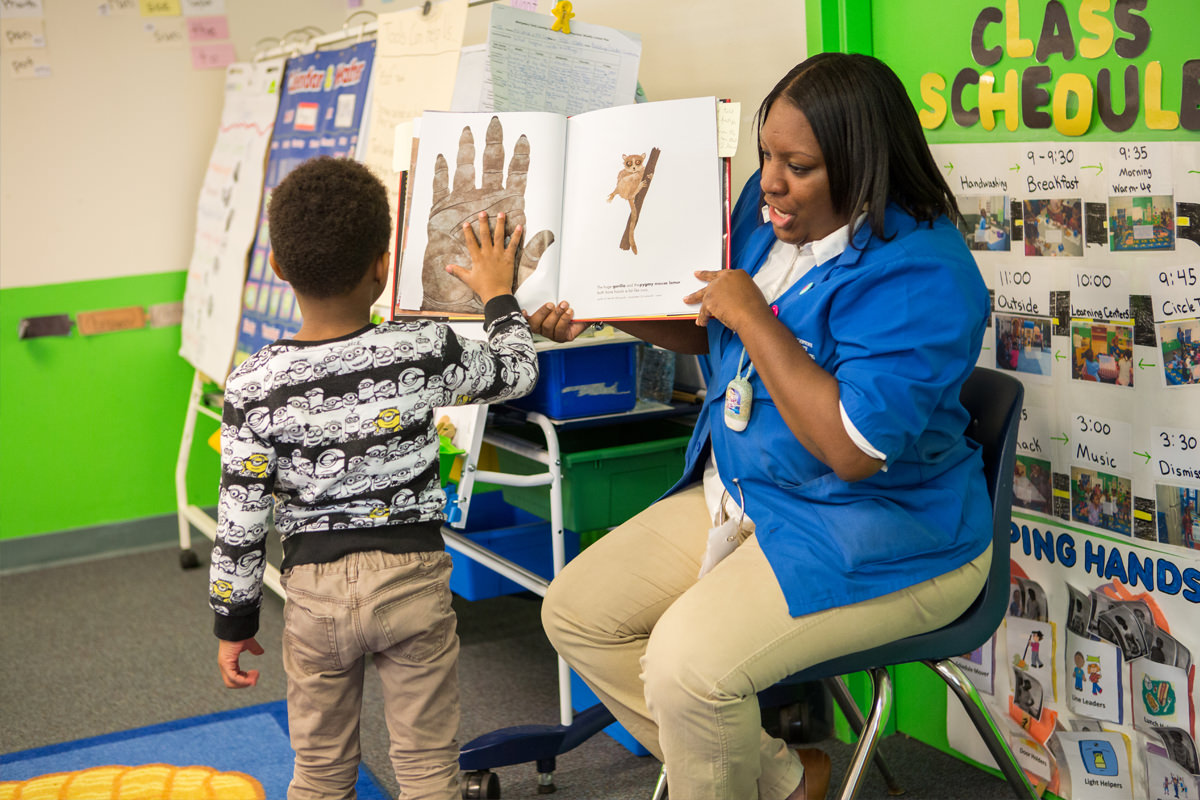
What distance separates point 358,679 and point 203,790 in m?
0.80

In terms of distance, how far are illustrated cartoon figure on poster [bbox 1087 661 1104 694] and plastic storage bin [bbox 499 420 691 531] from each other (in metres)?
0.82

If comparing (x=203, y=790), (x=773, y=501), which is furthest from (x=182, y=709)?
(x=773, y=501)

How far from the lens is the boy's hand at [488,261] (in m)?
1.67

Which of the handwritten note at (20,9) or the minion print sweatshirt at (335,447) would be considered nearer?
the minion print sweatshirt at (335,447)

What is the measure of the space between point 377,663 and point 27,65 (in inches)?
120

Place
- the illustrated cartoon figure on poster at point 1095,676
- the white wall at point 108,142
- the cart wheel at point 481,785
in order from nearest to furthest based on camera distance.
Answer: the illustrated cartoon figure on poster at point 1095,676 < the cart wheel at point 481,785 < the white wall at point 108,142

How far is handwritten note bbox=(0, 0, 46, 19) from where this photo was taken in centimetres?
361

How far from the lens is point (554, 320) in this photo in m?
1.67

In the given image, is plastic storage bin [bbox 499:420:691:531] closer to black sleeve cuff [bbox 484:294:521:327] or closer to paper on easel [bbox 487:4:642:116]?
black sleeve cuff [bbox 484:294:521:327]

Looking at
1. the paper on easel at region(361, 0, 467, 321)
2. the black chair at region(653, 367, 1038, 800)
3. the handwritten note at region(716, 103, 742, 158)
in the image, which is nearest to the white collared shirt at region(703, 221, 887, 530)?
the handwritten note at region(716, 103, 742, 158)

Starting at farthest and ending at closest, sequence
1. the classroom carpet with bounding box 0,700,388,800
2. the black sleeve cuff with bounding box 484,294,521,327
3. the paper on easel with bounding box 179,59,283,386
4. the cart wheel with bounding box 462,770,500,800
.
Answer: the paper on easel with bounding box 179,59,283,386
the classroom carpet with bounding box 0,700,388,800
the cart wheel with bounding box 462,770,500,800
the black sleeve cuff with bounding box 484,294,521,327

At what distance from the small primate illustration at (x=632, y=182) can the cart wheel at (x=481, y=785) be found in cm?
105

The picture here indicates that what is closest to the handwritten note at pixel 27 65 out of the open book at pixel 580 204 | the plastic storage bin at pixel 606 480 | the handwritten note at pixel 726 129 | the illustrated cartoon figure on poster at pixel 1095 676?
the plastic storage bin at pixel 606 480

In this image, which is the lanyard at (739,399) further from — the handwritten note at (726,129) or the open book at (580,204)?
the handwritten note at (726,129)
